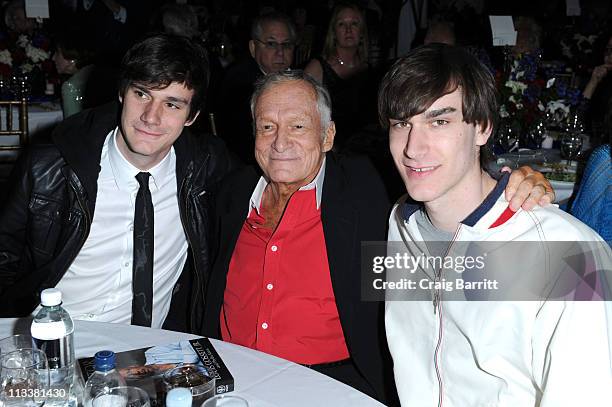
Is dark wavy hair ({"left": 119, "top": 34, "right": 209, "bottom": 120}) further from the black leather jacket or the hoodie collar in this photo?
the hoodie collar

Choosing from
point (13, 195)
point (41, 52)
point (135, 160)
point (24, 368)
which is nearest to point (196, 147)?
point (135, 160)

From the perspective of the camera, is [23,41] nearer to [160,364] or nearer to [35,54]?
[35,54]

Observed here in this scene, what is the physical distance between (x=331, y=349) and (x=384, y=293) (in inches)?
10.5

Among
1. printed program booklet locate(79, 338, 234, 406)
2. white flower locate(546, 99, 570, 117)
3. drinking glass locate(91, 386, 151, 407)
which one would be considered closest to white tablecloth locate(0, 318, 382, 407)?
printed program booklet locate(79, 338, 234, 406)

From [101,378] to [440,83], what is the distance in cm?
111

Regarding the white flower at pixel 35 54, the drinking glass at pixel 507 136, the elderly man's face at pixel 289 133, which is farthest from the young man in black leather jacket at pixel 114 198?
the white flower at pixel 35 54

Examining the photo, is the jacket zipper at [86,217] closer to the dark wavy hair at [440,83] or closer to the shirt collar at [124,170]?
the shirt collar at [124,170]

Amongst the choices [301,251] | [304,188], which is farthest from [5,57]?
[301,251]

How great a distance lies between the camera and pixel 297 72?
2.37 metres

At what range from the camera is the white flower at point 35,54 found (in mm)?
5570

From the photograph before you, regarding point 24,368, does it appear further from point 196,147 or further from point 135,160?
point 196,147

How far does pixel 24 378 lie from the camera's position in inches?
60.1

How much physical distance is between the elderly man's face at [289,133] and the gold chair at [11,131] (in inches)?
110

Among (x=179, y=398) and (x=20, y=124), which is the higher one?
(x=20, y=124)
